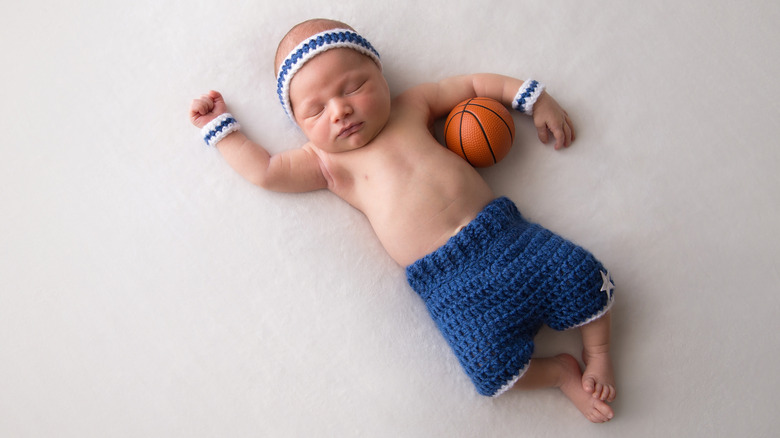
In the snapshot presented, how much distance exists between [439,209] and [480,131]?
287mm

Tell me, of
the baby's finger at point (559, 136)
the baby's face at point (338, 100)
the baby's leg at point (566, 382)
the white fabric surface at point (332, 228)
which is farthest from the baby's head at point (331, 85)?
the baby's leg at point (566, 382)

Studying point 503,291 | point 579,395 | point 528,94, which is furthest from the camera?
point 528,94

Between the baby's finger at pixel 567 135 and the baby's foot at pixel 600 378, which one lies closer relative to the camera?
the baby's foot at pixel 600 378

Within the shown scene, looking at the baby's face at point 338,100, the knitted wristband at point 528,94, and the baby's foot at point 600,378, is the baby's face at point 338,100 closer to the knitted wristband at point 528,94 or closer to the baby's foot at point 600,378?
the knitted wristband at point 528,94

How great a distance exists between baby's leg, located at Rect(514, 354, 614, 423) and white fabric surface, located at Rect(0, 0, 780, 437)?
6 cm

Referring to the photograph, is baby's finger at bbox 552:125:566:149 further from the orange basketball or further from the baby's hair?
the baby's hair

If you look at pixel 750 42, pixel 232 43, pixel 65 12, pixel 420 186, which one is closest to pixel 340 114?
pixel 420 186

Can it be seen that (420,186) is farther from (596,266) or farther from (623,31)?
(623,31)

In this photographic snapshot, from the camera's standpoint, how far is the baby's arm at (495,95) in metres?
1.84

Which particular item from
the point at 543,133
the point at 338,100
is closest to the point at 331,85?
the point at 338,100

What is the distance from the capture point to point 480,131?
66.9 inches

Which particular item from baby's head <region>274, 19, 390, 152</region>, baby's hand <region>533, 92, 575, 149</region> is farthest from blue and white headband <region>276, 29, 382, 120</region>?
baby's hand <region>533, 92, 575, 149</region>

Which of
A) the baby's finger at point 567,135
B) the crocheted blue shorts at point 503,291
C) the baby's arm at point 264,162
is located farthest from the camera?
the baby's finger at point 567,135

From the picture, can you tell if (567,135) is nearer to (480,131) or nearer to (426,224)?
(480,131)
